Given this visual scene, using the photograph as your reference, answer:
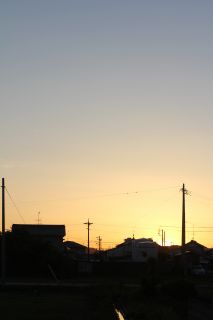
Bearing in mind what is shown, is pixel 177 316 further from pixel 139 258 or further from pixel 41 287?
pixel 139 258

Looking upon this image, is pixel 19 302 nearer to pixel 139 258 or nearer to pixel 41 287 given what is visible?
pixel 41 287

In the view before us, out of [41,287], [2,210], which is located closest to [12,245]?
[2,210]

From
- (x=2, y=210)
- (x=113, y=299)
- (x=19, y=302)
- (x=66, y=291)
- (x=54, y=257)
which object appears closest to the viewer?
(x=19, y=302)

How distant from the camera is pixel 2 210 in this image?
190ft

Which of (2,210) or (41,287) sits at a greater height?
(2,210)

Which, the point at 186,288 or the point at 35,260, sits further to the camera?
the point at 35,260

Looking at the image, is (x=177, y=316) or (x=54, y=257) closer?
(x=177, y=316)

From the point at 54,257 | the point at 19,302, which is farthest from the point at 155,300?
the point at 54,257

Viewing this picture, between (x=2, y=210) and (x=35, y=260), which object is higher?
(x=2, y=210)

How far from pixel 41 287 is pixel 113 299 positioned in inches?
476

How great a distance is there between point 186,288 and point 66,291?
9.71 m

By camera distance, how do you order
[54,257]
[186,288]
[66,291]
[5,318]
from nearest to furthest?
[5,318] < [186,288] < [66,291] < [54,257]

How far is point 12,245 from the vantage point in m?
70.3

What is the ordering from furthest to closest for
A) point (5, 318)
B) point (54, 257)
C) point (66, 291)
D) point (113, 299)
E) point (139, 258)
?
point (139, 258), point (54, 257), point (66, 291), point (113, 299), point (5, 318)
